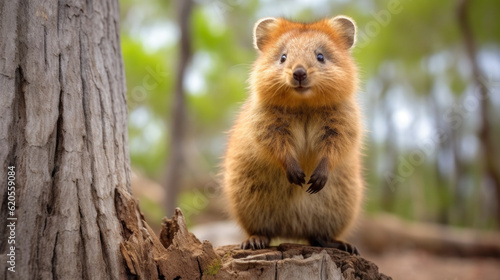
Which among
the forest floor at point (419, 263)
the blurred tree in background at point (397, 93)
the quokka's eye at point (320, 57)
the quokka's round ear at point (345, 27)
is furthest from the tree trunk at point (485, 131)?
the quokka's eye at point (320, 57)

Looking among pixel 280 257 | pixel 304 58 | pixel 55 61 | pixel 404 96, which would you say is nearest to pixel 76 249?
pixel 55 61

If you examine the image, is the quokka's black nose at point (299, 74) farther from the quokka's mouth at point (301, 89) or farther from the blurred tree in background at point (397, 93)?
the blurred tree in background at point (397, 93)

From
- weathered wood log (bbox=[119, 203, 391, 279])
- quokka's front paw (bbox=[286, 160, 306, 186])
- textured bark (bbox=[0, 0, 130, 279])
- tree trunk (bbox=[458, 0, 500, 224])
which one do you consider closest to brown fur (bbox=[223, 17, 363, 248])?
quokka's front paw (bbox=[286, 160, 306, 186])

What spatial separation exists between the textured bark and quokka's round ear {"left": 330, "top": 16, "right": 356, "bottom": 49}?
2404 millimetres

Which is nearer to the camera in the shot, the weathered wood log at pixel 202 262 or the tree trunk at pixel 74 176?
the tree trunk at pixel 74 176

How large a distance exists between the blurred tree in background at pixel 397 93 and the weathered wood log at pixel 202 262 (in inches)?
344

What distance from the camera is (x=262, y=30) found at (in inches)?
192

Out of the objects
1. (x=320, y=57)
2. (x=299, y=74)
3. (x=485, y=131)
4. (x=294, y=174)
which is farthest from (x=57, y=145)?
(x=485, y=131)

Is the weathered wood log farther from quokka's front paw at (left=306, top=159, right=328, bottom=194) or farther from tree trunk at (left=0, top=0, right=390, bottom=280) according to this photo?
quokka's front paw at (left=306, top=159, right=328, bottom=194)

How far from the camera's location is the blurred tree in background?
1415 centimetres

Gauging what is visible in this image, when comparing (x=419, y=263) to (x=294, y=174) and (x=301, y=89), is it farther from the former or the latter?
(x=301, y=89)

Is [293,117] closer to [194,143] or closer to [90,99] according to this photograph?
[90,99]

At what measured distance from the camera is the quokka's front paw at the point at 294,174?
12.9ft

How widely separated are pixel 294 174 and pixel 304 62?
3.28 ft
